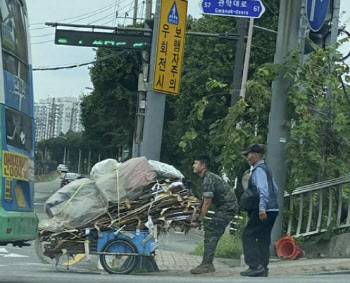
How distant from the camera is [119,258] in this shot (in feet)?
35.2

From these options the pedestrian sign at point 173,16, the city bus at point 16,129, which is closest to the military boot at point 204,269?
the city bus at point 16,129

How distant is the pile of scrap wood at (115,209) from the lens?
10445 millimetres

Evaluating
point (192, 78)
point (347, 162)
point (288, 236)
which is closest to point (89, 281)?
point (288, 236)

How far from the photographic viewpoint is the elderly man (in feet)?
32.2

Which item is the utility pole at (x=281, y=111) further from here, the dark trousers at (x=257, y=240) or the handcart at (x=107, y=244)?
the handcart at (x=107, y=244)

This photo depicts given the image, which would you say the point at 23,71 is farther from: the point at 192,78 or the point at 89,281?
the point at 192,78

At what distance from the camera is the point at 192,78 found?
94.4ft

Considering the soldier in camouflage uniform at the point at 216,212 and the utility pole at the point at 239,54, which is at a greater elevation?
the utility pole at the point at 239,54

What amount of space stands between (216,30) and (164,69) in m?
16.9

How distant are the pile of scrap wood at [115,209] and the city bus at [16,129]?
1.96 ft

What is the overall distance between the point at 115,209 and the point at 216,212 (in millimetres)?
1472

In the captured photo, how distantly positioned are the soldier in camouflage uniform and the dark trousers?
2.04ft

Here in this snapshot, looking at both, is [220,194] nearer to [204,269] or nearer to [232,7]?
[204,269]

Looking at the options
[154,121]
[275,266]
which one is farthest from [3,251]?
[275,266]
